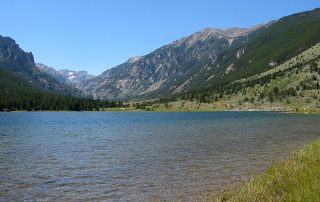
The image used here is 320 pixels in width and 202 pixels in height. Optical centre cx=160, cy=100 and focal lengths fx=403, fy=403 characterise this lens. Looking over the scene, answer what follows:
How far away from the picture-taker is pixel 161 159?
4347 centimetres

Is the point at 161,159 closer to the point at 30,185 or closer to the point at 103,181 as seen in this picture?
the point at 103,181

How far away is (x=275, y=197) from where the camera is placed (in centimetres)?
1875

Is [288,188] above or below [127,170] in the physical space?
above

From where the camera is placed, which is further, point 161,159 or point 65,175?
point 161,159

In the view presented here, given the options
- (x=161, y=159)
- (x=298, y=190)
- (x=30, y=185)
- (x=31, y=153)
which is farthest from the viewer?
(x=31, y=153)

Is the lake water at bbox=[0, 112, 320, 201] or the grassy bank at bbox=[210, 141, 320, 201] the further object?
the lake water at bbox=[0, 112, 320, 201]

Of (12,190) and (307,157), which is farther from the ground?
(307,157)

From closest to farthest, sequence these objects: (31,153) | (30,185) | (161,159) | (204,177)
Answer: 1. (30,185)
2. (204,177)
3. (161,159)
4. (31,153)

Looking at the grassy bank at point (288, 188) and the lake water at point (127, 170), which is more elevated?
the grassy bank at point (288, 188)

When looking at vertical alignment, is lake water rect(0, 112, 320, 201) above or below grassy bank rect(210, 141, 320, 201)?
below

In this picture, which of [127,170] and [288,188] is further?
[127,170]

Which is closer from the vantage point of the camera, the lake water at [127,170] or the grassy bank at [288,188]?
the grassy bank at [288,188]

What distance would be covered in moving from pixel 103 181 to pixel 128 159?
39.4ft

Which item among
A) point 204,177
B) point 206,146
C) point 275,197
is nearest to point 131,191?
point 204,177
